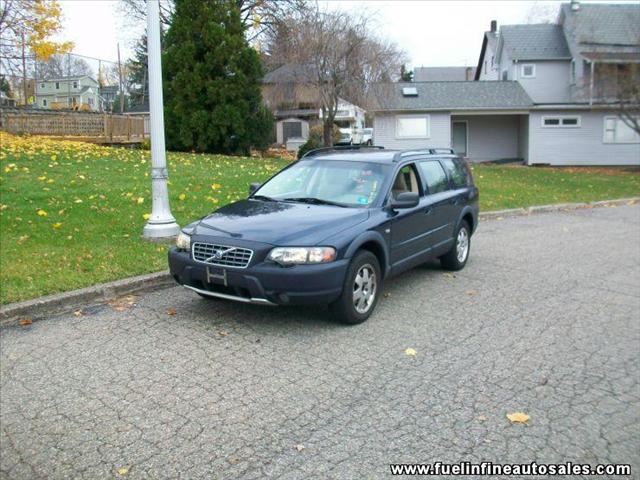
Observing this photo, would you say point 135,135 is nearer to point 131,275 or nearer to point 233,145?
point 233,145

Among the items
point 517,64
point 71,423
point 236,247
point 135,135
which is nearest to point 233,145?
point 135,135

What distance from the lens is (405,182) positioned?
7082 millimetres

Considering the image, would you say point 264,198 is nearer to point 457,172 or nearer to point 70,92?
point 457,172

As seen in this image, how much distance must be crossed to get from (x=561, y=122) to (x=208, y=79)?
699 inches

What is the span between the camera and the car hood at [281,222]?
5.53 metres

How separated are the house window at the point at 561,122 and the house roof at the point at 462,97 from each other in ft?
4.12

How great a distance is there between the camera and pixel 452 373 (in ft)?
15.6


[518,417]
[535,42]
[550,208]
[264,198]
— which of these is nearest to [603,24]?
[535,42]

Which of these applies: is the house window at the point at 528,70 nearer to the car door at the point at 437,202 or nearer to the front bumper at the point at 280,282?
the car door at the point at 437,202

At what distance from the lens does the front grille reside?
17.9ft

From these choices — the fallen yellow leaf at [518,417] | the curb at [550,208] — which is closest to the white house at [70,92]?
the curb at [550,208]

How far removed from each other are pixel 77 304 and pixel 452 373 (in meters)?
3.92

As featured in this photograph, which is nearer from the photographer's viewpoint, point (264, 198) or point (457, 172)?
point (264, 198)

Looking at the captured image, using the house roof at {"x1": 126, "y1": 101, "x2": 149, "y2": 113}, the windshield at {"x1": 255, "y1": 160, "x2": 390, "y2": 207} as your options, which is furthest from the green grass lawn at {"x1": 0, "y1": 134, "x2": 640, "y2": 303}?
the house roof at {"x1": 126, "y1": 101, "x2": 149, "y2": 113}
